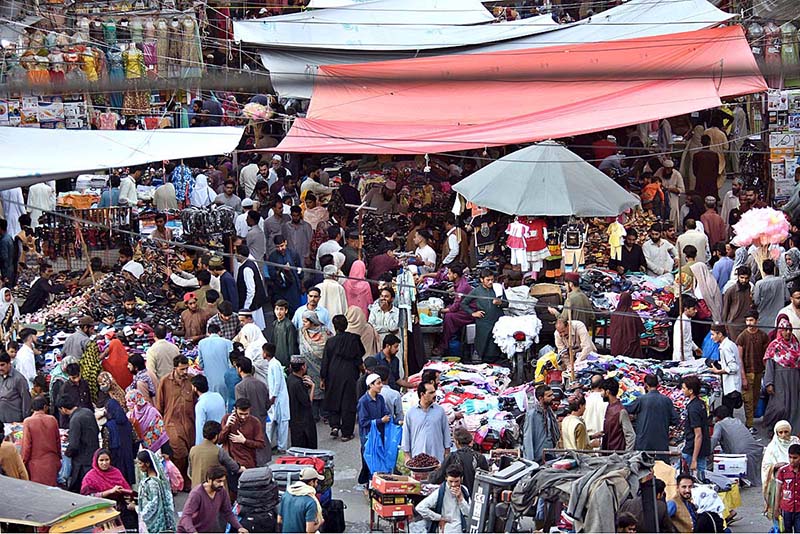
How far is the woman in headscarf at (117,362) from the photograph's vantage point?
41.8 feet

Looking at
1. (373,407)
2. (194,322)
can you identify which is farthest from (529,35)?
(373,407)

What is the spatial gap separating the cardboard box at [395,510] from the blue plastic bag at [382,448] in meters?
0.95

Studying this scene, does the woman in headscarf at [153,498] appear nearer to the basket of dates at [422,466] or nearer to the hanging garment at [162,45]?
the basket of dates at [422,466]

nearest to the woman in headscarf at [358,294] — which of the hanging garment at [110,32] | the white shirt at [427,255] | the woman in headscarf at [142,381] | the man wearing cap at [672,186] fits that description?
the white shirt at [427,255]

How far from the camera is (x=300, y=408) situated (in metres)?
12.1

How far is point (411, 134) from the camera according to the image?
16.7 m

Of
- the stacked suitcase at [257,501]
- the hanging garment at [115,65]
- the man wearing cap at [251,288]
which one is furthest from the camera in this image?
the hanging garment at [115,65]

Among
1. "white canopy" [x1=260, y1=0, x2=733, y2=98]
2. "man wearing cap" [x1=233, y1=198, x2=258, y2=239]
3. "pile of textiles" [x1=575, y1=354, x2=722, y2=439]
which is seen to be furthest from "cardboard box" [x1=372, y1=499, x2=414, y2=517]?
"white canopy" [x1=260, y1=0, x2=733, y2=98]

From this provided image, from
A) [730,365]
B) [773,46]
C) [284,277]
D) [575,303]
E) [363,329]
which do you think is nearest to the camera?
[730,365]

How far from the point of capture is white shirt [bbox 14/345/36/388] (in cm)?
1265

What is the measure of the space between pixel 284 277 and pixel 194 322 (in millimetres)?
1443

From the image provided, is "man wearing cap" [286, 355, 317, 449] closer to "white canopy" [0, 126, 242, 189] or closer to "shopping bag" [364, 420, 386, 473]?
"shopping bag" [364, 420, 386, 473]

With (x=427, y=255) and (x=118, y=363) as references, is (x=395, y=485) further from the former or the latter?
(x=427, y=255)

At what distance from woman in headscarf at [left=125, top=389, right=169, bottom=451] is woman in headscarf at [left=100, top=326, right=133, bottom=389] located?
94 cm
